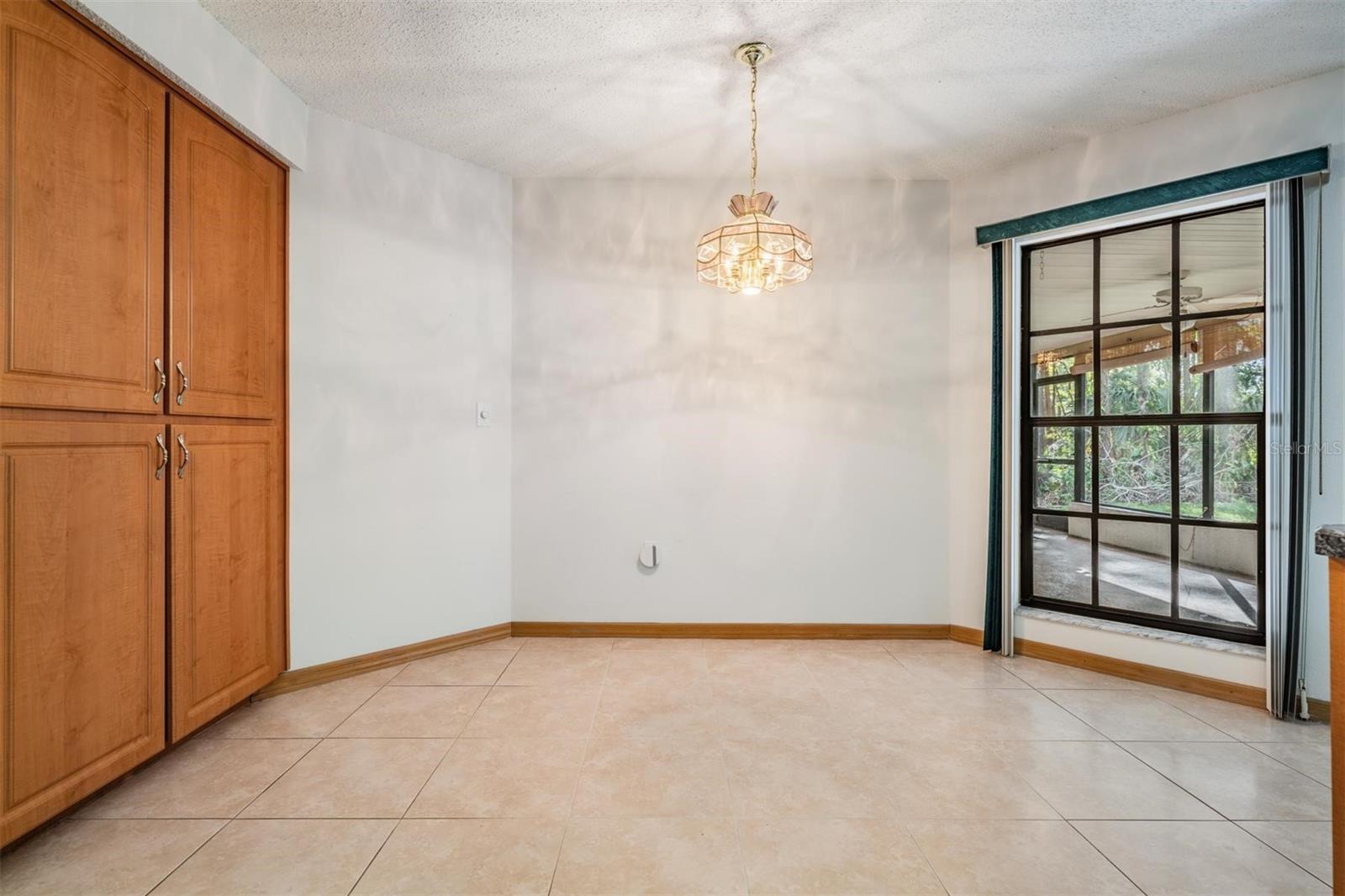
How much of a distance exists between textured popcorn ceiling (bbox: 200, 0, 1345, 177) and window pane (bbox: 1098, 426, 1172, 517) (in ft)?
4.68

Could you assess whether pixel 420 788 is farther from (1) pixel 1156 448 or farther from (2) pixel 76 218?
(1) pixel 1156 448

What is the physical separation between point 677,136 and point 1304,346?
2742 millimetres

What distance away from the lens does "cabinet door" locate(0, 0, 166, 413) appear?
1489mm

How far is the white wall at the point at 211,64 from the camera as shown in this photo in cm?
177

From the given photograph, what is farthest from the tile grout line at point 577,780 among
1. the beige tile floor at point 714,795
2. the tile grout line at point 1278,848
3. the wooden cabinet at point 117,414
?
the tile grout line at point 1278,848

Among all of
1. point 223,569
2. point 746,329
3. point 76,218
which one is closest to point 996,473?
point 746,329

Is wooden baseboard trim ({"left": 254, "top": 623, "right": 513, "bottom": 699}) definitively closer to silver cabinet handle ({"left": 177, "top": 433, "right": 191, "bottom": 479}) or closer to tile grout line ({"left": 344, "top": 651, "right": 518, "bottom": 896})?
tile grout line ({"left": 344, "top": 651, "right": 518, "bottom": 896})

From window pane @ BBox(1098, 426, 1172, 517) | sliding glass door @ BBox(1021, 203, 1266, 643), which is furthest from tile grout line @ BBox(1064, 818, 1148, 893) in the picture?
window pane @ BBox(1098, 426, 1172, 517)

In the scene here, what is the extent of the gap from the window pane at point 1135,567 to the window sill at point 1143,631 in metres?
0.09

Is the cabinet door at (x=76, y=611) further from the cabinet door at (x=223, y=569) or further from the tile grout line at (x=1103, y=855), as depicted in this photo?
the tile grout line at (x=1103, y=855)

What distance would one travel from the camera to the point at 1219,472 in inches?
104

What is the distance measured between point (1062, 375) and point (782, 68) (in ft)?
6.67
